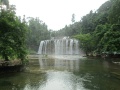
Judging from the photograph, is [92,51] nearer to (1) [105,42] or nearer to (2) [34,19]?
(1) [105,42]

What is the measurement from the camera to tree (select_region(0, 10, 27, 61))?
16.3 metres

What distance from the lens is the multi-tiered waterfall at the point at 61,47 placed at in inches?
2388

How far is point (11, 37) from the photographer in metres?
17.1

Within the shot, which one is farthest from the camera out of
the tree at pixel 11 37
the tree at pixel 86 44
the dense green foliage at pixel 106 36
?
the tree at pixel 86 44

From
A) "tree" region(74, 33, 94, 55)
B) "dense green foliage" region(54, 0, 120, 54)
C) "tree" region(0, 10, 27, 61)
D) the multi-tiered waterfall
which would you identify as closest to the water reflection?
"tree" region(0, 10, 27, 61)

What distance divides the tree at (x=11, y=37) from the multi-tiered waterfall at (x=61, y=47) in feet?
141

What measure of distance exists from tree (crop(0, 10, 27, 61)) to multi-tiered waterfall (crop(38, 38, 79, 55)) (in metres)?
42.9

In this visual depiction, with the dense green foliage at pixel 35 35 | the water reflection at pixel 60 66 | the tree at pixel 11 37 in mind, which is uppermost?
the dense green foliage at pixel 35 35

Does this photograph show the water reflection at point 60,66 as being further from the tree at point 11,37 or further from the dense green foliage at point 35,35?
the dense green foliage at point 35,35

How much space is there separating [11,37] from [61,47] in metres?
46.7

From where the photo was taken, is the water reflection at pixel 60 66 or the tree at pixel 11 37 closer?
the tree at pixel 11 37

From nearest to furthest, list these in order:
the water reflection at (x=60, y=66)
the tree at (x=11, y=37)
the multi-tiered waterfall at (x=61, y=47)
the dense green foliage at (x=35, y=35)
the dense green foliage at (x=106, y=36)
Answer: the tree at (x=11, y=37)
the water reflection at (x=60, y=66)
the dense green foliage at (x=106, y=36)
the multi-tiered waterfall at (x=61, y=47)
the dense green foliage at (x=35, y=35)

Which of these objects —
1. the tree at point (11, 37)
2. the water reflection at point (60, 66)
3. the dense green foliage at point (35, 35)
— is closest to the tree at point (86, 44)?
the water reflection at point (60, 66)

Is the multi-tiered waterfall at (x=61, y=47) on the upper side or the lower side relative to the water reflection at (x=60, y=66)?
upper
